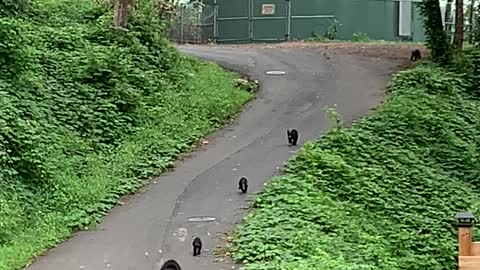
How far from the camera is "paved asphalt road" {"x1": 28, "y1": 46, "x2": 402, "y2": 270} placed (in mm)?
8648

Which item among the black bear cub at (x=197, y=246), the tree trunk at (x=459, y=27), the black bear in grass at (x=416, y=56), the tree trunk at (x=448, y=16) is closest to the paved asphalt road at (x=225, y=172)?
the black bear cub at (x=197, y=246)

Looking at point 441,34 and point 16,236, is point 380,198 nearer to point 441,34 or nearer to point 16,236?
point 16,236

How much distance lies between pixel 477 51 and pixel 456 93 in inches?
107

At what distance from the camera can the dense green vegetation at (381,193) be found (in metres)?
8.52

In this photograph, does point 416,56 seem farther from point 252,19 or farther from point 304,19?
point 252,19

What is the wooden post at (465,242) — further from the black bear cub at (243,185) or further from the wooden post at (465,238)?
the black bear cub at (243,185)

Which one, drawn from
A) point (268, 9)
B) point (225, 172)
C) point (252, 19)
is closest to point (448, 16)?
point (268, 9)

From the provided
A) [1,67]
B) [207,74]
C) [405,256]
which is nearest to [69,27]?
[207,74]

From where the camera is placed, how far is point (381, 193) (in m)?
11.2

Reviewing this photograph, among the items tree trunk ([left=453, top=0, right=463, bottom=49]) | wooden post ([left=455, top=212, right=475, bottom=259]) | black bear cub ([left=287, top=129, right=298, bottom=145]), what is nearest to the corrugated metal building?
tree trunk ([left=453, top=0, right=463, bottom=49])

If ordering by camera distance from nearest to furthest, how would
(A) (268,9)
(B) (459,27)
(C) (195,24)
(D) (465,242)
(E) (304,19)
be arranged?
(D) (465,242) → (B) (459,27) → (E) (304,19) → (A) (268,9) → (C) (195,24)

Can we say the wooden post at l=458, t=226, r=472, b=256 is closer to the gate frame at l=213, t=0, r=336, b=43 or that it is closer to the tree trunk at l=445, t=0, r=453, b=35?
the tree trunk at l=445, t=0, r=453, b=35

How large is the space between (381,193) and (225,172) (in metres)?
2.01

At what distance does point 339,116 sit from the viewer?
575 inches
